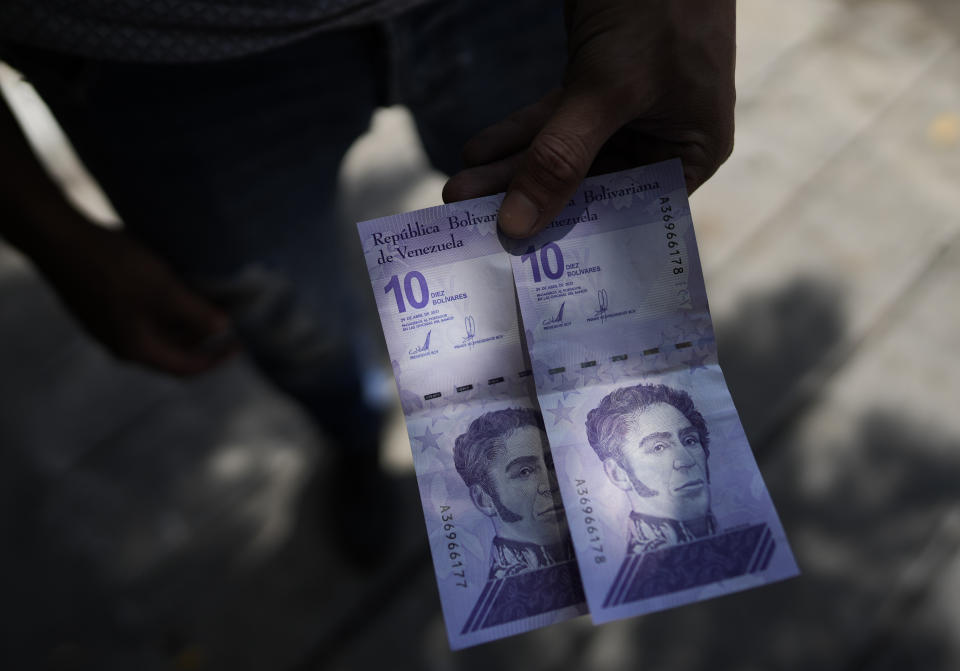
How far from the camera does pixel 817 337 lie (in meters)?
2.06

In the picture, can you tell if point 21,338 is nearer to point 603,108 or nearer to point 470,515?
point 470,515

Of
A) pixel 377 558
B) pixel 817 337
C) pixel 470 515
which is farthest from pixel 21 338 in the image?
pixel 817 337

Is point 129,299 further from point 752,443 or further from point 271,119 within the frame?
point 752,443

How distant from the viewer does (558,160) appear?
88cm

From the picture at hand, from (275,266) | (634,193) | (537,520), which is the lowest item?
(537,520)

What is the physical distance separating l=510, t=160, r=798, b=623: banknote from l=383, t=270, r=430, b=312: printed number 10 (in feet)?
0.42

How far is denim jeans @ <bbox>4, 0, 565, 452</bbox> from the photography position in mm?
1092

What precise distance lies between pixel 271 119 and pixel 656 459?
0.80 meters

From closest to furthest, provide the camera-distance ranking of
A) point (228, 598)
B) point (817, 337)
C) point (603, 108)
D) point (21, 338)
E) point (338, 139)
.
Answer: point (603, 108) → point (338, 139) → point (228, 598) → point (817, 337) → point (21, 338)

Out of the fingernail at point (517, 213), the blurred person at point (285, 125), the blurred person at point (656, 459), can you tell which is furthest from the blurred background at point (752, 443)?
the fingernail at point (517, 213)

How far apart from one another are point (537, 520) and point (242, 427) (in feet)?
4.46
